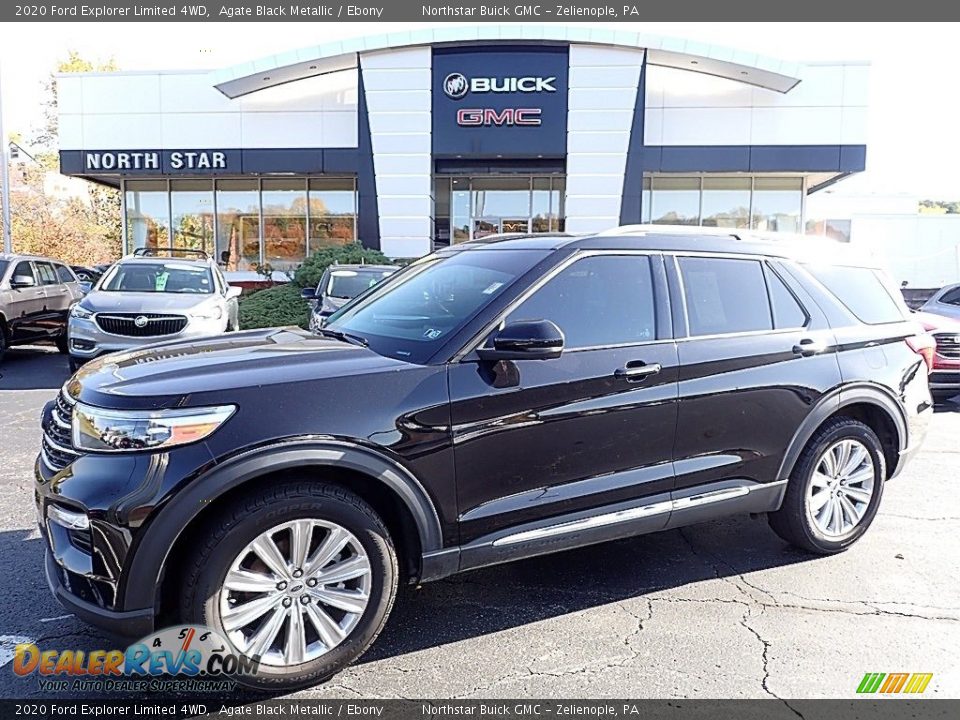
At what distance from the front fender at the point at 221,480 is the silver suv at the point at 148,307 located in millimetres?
6174

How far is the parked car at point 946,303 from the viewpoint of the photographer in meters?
10.2

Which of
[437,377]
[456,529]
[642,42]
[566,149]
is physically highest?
[642,42]

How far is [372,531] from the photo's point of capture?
9.62ft

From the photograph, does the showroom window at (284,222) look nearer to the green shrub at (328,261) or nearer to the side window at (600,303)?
the green shrub at (328,261)

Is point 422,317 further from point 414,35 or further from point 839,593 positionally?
point 414,35

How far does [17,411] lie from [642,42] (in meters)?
16.0

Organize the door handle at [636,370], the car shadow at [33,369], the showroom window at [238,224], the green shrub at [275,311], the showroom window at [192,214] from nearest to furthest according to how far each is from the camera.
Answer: the door handle at [636,370], the car shadow at [33,369], the green shrub at [275,311], the showroom window at [238,224], the showroom window at [192,214]

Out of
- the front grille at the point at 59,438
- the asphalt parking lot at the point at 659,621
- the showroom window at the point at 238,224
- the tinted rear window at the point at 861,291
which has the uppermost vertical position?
the showroom window at the point at 238,224

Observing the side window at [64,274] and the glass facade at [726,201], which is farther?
the glass facade at [726,201]

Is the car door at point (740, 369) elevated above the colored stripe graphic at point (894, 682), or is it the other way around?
the car door at point (740, 369)

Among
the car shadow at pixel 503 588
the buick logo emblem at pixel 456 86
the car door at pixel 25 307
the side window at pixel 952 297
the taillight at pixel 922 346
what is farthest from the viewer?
the buick logo emblem at pixel 456 86

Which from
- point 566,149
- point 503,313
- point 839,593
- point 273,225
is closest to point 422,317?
point 503,313

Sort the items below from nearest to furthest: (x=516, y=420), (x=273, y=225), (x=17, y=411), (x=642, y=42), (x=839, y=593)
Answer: (x=516, y=420) → (x=839, y=593) → (x=17, y=411) → (x=642, y=42) → (x=273, y=225)

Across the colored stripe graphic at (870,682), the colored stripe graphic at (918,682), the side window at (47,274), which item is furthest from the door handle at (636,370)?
the side window at (47,274)
